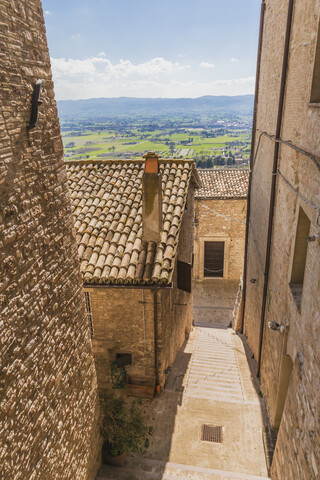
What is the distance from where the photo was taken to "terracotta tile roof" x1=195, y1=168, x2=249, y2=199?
18875 mm

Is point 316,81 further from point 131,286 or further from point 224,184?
point 224,184

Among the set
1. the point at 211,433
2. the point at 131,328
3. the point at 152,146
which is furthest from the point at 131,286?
the point at 152,146

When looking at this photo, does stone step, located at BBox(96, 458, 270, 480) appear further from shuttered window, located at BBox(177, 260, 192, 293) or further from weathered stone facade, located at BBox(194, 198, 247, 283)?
weathered stone facade, located at BBox(194, 198, 247, 283)

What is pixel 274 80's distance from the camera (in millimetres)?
8531

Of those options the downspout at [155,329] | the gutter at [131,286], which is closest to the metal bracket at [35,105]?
the gutter at [131,286]

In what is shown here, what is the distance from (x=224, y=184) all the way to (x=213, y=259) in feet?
15.5

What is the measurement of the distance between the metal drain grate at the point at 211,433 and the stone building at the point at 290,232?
129 centimetres

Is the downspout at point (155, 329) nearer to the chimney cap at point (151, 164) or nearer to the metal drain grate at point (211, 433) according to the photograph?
the metal drain grate at point (211, 433)

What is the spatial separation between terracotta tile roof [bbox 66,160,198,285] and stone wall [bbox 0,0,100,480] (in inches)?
79.5

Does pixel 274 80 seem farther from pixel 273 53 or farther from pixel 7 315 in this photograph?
pixel 7 315

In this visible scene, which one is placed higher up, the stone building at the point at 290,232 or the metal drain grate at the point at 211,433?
the stone building at the point at 290,232

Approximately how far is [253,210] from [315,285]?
7930mm

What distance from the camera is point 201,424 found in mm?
7832

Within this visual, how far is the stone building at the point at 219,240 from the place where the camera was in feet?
61.2
